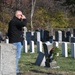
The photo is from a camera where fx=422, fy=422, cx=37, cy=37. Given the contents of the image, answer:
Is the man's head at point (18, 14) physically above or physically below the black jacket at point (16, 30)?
above

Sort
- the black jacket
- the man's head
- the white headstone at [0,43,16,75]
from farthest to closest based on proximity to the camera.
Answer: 1. the man's head
2. the black jacket
3. the white headstone at [0,43,16,75]

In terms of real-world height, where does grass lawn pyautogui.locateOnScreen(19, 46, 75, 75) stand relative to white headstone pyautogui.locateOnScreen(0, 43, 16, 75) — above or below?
below

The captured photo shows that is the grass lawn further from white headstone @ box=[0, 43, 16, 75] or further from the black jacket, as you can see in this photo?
white headstone @ box=[0, 43, 16, 75]

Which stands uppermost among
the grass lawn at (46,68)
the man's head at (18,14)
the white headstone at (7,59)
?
the man's head at (18,14)

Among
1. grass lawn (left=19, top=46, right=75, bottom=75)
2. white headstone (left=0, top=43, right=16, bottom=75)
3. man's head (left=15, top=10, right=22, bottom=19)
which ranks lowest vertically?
grass lawn (left=19, top=46, right=75, bottom=75)

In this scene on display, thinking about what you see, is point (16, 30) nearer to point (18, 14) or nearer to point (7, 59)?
point (18, 14)

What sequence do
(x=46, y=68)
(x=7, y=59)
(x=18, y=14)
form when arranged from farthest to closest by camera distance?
(x=46, y=68), (x=18, y=14), (x=7, y=59)

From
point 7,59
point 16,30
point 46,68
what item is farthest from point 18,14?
point 7,59

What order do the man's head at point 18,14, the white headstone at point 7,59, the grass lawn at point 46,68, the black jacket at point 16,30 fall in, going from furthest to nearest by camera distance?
the grass lawn at point 46,68 < the man's head at point 18,14 < the black jacket at point 16,30 < the white headstone at point 7,59

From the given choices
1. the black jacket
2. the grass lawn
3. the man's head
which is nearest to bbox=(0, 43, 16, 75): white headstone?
the black jacket

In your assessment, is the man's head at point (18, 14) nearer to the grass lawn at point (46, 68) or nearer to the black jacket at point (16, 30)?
the black jacket at point (16, 30)

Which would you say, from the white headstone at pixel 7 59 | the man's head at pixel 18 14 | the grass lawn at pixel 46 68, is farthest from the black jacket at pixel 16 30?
the white headstone at pixel 7 59

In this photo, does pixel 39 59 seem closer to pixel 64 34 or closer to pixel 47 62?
pixel 47 62

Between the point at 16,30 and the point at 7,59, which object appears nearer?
the point at 7,59
